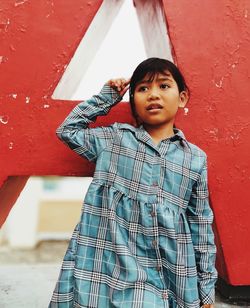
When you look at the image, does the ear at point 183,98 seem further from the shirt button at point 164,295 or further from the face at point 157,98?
the shirt button at point 164,295

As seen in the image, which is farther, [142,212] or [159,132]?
[159,132]

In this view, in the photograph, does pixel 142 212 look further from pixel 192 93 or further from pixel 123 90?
pixel 192 93

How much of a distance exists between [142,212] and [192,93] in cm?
64

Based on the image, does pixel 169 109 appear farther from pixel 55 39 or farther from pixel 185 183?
pixel 55 39

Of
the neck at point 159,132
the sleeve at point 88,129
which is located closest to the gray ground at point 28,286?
the sleeve at point 88,129

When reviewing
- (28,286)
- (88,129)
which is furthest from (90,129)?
(28,286)

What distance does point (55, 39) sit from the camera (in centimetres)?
191

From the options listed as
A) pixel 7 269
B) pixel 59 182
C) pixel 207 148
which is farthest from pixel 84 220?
pixel 59 182

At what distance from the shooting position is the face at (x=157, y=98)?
5.53 ft

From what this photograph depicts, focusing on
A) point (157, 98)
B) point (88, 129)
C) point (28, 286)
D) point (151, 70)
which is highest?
point (151, 70)

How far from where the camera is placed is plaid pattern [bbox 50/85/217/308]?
1582 mm

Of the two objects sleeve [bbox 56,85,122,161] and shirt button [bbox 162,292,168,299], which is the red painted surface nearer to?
sleeve [bbox 56,85,122,161]

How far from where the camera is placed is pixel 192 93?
6.58ft

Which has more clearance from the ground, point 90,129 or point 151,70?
point 151,70
